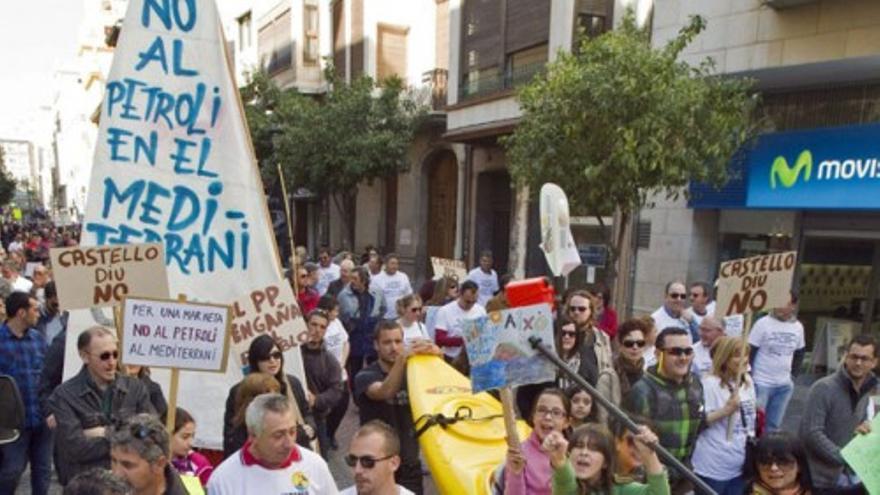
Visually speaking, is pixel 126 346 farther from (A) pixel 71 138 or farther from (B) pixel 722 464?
(A) pixel 71 138

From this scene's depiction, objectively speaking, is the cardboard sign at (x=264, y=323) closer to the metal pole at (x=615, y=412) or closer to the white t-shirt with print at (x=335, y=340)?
the white t-shirt with print at (x=335, y=340)

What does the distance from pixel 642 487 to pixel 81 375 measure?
2856 mm

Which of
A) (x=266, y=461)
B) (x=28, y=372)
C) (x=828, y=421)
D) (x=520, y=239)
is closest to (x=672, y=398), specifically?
(x=828, y=421)

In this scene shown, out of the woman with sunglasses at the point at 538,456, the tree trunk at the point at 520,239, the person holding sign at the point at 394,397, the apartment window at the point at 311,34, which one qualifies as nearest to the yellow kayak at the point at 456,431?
the person holding sign at the point at 394,397

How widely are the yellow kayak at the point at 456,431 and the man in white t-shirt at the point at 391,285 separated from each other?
437 centimetres

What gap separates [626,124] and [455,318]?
10.6ft

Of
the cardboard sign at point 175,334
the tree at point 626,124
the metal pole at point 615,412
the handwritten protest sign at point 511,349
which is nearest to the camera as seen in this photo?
the metal pole at point 615,412

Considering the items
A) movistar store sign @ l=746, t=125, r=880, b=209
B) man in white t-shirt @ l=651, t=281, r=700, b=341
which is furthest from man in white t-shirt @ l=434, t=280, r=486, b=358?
movistar store sign @ l=746, t=125, r=880, b=209

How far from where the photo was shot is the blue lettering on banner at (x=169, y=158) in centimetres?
449

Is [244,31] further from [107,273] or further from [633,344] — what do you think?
[633,344]

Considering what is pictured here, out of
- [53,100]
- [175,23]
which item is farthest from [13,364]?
[53,100]

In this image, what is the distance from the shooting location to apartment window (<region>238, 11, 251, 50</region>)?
2945cm

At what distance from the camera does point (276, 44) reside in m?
25.6

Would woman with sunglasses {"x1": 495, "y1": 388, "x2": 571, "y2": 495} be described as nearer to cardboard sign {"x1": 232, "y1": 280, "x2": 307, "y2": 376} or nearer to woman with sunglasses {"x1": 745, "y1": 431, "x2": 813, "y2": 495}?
woman with sunglasses {"x1": 745, "y1": 431, "x2": 813, "y2": 495}
